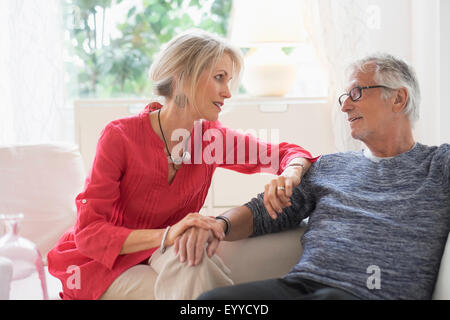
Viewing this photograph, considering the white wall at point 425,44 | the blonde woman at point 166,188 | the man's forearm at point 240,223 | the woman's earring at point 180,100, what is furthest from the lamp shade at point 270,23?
the man's forearm at point 240,223

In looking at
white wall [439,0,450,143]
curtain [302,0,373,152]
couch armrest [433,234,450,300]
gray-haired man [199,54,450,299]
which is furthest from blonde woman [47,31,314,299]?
curtain [302,0,373,152]

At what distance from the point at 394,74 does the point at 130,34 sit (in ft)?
7.57

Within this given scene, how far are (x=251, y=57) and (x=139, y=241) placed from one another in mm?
1867

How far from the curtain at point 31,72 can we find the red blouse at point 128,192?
5.06ft

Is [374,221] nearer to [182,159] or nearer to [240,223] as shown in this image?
[240,223]

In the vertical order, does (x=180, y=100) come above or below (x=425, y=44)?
below

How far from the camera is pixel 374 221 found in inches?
61.9

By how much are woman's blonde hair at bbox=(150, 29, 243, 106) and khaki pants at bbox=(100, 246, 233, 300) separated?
1.67 ft

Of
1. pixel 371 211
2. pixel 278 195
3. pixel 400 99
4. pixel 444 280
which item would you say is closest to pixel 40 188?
pixel 278 195

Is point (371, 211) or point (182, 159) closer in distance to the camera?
point (371, 211)

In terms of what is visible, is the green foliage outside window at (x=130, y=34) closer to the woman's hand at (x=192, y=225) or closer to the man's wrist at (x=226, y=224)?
the man's wrist at (x=226, y=224)

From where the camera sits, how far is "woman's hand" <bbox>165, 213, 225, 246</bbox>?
1457 mm
